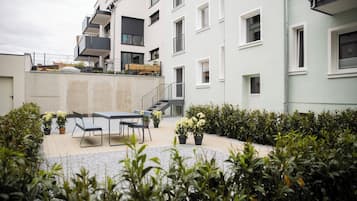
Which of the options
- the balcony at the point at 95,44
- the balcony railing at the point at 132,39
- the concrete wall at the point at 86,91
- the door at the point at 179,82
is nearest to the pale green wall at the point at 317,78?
the door at the point at 179,82

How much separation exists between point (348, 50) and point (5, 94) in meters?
16.1

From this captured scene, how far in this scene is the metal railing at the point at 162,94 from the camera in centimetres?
1723

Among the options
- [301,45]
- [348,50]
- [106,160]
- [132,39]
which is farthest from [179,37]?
[106,160]

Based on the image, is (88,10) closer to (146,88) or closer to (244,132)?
(146,88)

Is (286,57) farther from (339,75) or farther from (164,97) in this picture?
(164,97)

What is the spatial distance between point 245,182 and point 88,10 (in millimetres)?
37970

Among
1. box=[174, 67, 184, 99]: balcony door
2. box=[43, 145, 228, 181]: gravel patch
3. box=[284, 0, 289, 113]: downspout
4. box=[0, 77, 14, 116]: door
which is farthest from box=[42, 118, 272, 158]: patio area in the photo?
box=[174, 67, 184, 99]: balcony door

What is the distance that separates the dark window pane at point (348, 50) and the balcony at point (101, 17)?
1888 centimetres

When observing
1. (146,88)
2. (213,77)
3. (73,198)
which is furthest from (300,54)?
(146,88)

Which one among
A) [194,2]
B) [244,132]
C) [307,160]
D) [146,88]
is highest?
[194,2]

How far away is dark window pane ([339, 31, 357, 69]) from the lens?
7723 millimetres

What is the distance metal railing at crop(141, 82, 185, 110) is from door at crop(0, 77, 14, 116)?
7538 millimetres

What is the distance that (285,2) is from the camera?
9227mm

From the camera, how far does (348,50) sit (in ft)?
25.9
